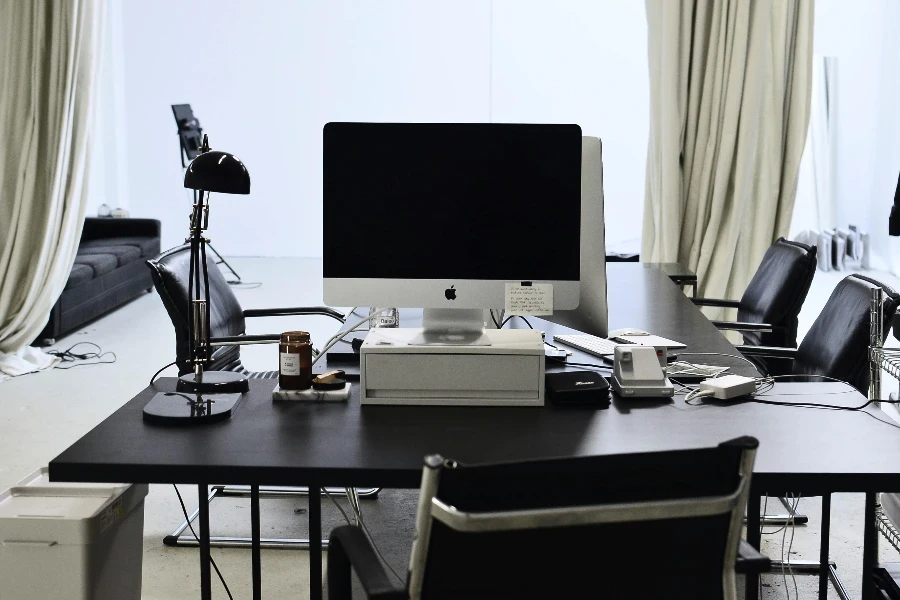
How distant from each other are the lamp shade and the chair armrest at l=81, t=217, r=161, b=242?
18.5ft

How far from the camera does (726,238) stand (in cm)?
490

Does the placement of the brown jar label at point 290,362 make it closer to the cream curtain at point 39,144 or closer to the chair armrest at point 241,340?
the chair armrest at point 241,340

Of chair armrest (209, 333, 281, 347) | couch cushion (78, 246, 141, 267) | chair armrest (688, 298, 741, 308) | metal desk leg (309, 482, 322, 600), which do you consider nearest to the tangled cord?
couch cushion (78, 246, 141, 267)

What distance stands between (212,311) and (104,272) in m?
3.51

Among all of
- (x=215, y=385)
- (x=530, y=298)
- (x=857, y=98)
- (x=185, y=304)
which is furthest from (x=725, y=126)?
(x=857, y=98)

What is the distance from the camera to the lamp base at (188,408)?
197cm

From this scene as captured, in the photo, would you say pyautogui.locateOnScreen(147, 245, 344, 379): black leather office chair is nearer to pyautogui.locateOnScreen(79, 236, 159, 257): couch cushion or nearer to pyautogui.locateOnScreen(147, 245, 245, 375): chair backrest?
pyautogui.locateOnScreen(147, 245, 245, 375): chair backrest

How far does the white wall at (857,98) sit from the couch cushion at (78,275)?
20.6 feet

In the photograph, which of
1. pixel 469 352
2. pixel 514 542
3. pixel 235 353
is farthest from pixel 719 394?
pixel 235 353

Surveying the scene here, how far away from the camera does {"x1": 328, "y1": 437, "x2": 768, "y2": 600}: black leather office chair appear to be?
1.27 m

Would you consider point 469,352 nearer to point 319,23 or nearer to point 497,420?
point 497,420

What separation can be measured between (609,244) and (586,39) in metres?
1.95

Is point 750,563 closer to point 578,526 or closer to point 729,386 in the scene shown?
point 578,526

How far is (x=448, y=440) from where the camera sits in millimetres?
1880
